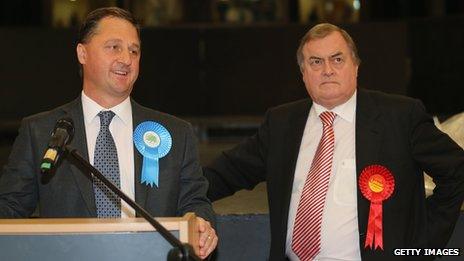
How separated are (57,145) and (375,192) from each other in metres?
1.08

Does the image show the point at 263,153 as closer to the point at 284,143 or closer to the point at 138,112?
the point at 284,143

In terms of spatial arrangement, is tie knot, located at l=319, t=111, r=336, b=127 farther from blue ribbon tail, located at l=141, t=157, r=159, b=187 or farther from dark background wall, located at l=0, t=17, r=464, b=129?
A: dark background wall, located at l=0, t=17, r=464, b=129

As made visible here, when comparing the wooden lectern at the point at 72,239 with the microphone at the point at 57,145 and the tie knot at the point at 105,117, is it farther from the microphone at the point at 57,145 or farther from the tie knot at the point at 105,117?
the tie knot at the point at 105,117

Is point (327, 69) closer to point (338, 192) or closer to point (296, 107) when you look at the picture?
point (296, 107)

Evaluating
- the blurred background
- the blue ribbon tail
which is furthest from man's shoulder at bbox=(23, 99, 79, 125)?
the blurred background

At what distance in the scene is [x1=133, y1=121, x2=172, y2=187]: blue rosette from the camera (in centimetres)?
246

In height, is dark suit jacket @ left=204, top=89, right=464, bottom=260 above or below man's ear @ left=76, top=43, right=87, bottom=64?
below

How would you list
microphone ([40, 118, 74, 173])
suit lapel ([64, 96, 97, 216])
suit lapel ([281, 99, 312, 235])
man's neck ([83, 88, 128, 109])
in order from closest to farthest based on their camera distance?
microphone ([40, 118, 74, 173]), suit lapel ([64, 96, 97, 216]), man's neck ([83, 88, 128, 109]), suit lapel ([281, 99, 312, 235])

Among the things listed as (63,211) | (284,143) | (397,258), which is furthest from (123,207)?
(397,258)

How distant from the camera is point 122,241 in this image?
2.01 meters

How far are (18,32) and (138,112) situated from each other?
597 cm

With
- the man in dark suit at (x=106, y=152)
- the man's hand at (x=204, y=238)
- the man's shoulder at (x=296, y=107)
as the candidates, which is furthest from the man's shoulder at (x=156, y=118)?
the man's shoulder at (x=296, y=107)

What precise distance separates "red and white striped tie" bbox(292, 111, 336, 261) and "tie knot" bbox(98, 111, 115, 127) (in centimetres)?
64

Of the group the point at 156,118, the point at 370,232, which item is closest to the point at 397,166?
the point at 370,232
